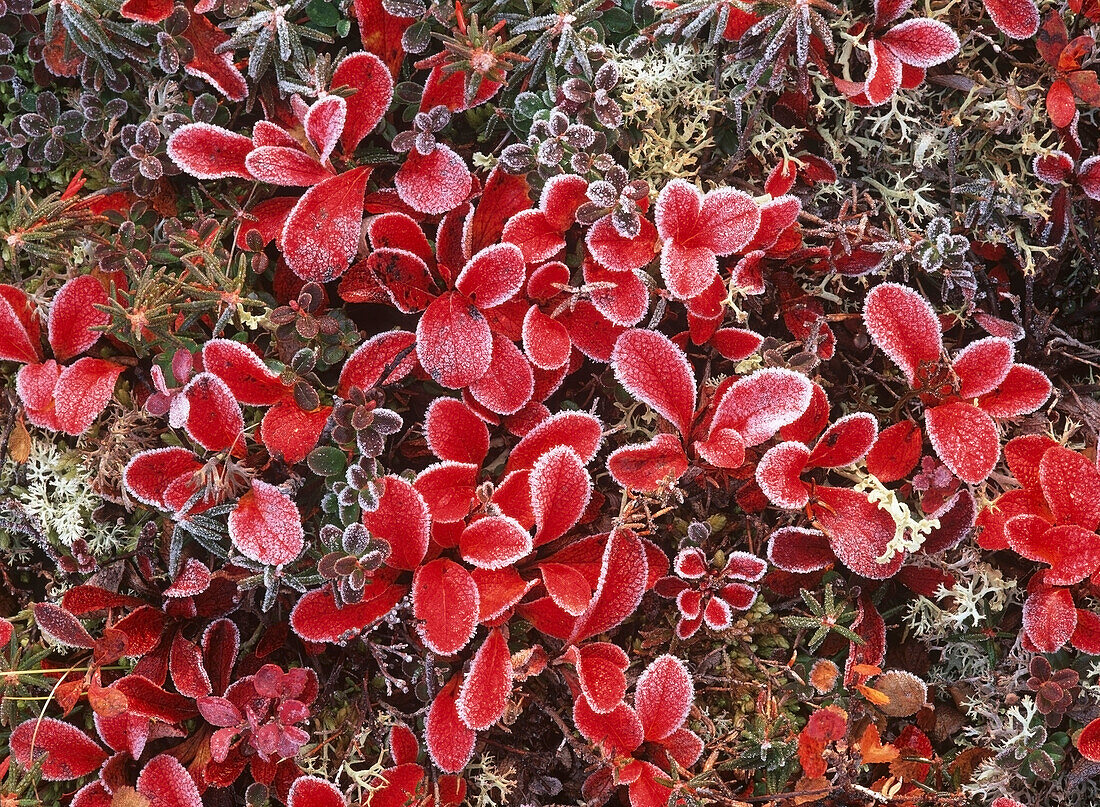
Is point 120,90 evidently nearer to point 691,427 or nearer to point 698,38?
point 698,38

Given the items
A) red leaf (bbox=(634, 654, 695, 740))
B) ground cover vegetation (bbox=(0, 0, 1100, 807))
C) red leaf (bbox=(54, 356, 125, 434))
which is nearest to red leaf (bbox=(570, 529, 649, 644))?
ground cover vegetation (bbox=(0, 0, 1100, 807))

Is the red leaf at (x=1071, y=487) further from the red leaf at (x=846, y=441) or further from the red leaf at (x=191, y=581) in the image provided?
the red leaf at (x=191, y=581)

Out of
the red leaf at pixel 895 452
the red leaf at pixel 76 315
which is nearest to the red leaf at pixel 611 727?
the red leaf at pixel 895 452

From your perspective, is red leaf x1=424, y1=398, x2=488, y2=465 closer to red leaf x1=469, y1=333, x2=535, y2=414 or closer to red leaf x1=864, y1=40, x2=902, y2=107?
red leaf x1=469, y1=333, x2=535, y2=414

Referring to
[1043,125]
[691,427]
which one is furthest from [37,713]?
[1043,125]

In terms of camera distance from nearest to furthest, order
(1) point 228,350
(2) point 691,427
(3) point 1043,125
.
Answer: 1. (1) point 228,350
2. (2) point 691,427
3. (3) point 1043,125
